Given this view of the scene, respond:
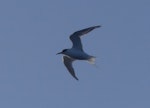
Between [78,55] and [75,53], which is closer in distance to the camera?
[78,55]

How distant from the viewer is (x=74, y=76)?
75.3ft

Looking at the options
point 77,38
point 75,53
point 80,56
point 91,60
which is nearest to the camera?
point 91,60

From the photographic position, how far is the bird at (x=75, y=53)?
69.2ft

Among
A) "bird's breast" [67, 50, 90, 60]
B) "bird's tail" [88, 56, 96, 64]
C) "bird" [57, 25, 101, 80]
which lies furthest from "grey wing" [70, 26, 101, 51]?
"bird's tail" [88, 56, 96, 64]

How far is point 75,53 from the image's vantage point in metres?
21.6

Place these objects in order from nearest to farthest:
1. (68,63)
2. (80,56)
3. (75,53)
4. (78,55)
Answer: (80,56) → (78,55) → (75,53) → (68,63)

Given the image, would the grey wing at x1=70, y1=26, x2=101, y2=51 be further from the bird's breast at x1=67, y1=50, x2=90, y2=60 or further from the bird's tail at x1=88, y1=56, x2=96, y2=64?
the bird's tail at x1=88, y1=56, x2=96, y2=64

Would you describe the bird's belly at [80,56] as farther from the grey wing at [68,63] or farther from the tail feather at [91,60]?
the grey wing at [68,63]

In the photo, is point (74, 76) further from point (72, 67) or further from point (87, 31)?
point (87, 31)

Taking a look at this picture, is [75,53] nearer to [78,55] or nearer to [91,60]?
[78,55]

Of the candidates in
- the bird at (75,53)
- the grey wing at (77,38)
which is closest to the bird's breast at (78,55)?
the bird at (75,53)

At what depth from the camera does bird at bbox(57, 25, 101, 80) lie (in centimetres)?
2110

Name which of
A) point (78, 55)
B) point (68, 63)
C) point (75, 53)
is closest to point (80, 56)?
point (78, 55)

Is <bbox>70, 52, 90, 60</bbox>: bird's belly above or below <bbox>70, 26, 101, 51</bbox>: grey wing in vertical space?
below
